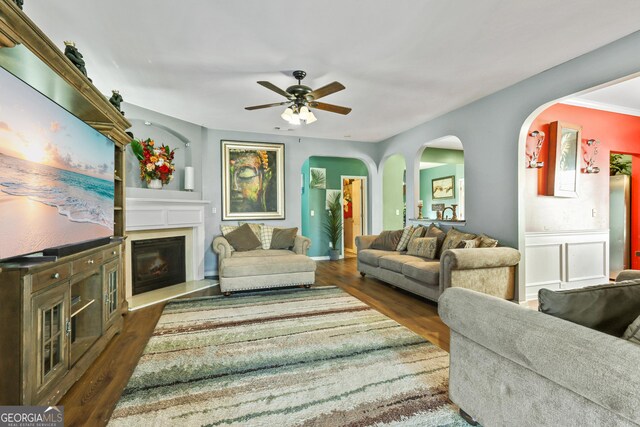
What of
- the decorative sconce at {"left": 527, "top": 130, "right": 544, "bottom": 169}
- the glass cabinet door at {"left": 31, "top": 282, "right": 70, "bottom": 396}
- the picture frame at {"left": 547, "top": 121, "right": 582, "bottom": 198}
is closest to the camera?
the glass cabinet door at {"left": 31, "top": 282, "right": 70, "bottom": 396}

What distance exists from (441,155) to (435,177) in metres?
2.27

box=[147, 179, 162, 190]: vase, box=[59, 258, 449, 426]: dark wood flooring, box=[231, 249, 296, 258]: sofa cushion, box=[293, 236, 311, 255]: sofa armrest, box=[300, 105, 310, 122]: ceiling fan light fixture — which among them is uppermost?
box=[300, 105, 310, 122]: ceiling fan light fixture

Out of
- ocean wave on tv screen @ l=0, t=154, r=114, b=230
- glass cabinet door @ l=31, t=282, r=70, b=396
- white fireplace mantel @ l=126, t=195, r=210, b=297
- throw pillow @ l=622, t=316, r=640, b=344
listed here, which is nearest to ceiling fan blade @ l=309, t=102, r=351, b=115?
ocean wave on tv screen @ l=0, t=154, r=114, b=230

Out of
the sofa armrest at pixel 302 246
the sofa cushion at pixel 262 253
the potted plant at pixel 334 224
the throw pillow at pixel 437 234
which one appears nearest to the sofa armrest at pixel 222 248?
the sofa cushion at pixel 262 253

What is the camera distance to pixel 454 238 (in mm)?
3850

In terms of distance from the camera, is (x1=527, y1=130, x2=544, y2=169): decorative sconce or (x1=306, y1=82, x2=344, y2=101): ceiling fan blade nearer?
(x1=306, y1=82, x2=344, y2=101): ceiling fan blade

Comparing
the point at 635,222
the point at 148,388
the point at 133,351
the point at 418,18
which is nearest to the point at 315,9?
the point at 418,18

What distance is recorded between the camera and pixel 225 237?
4.83 m

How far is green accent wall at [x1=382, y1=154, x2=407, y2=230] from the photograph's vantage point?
22.6 feet

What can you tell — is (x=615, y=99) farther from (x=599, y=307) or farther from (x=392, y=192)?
(x=599, y=307)

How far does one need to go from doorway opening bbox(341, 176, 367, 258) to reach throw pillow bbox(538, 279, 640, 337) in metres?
5.71

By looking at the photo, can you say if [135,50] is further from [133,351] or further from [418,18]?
[133,351]

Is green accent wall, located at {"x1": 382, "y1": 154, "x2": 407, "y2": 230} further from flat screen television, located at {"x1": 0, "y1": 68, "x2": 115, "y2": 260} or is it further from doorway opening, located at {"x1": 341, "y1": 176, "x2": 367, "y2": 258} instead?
flat screen television, located at {"x1": 0, "y1": 68, "x2": 115, "y2": 260}

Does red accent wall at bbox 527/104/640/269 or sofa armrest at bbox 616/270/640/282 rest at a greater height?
red accent wall at bbox 527/104/640/269
